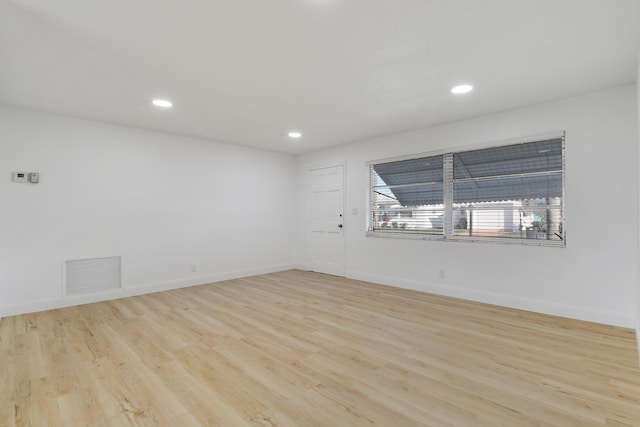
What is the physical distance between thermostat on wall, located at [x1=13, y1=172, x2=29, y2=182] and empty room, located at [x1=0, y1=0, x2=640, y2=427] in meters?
0.02

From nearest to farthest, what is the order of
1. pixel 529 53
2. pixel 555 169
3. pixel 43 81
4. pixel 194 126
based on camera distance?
pixel 529 53 → pixel 43 81 → pixel 555 169 → pixel 194 126

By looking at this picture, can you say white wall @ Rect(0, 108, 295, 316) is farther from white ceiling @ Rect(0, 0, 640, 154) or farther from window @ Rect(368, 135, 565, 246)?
window @ Rect(368, 135, 565, 246)

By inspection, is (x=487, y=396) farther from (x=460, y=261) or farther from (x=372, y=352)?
(x=460, y=261)

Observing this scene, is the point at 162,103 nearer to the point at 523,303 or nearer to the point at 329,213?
the point at 329,213

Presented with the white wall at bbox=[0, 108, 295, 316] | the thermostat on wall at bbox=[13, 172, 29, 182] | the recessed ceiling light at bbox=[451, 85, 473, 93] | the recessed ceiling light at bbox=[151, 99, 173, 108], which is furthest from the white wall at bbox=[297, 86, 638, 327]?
the thermostat on wall at bbox=[13, 172, 29, 182]

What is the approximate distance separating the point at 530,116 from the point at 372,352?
3336mm

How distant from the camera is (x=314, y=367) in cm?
244

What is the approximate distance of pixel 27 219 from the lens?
3898mm

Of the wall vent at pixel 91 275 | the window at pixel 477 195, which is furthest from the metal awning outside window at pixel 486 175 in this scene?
the wall vent at pixel 91 275

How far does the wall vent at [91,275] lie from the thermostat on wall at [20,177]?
1118mm

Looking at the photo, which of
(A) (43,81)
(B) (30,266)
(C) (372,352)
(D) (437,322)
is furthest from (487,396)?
(B) (30,266)

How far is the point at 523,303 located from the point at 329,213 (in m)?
3.46

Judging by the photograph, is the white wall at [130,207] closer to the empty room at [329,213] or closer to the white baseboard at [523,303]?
the empty room at [329,213]

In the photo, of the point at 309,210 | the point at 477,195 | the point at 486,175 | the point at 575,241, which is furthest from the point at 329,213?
the point at 575,241
